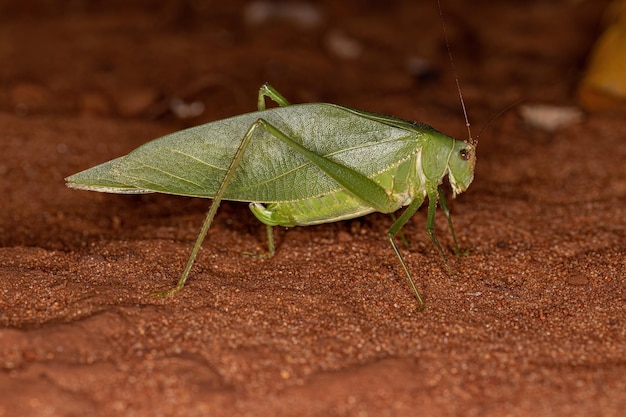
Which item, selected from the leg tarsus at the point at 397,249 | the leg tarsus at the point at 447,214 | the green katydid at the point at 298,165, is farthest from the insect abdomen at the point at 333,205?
the leg tarsus at the point at 447,214

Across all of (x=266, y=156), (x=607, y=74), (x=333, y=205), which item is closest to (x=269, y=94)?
(x=266, y=156)

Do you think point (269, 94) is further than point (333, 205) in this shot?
Yes

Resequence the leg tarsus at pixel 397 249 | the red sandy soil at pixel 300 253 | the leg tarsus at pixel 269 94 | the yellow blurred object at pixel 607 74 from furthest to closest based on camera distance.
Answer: the yellow blurred object at pixel 607 74
the leg tarsus at pixel 269 94
the leg tarsus at pixel 397 249
the red sandy soil at pixel 300 253

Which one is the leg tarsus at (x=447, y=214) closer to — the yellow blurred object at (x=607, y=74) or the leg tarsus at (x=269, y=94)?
the leg tarsus at (x=269, y=94)

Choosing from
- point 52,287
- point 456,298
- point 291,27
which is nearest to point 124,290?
point 52,287

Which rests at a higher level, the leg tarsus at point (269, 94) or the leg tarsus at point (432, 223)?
the leg tarsus at point (269, 94)

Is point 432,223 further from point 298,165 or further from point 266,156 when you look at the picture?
point 266,156
